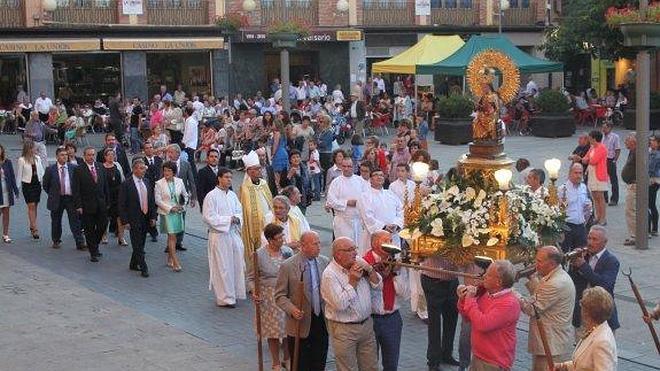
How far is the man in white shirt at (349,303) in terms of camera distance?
26.4 ft

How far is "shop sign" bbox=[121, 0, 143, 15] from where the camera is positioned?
1513 inches

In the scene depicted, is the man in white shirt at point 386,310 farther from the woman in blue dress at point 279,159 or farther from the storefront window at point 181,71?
the storefront window at point 181,71

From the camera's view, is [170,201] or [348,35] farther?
[348,35]

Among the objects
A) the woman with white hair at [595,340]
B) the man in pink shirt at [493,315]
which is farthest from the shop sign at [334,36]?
the woman with white hair at [595,340]

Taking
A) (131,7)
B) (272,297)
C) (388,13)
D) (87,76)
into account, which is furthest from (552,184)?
(388,13)

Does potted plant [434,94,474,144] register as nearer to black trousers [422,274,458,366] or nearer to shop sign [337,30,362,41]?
shop sign [337,30,362,41]

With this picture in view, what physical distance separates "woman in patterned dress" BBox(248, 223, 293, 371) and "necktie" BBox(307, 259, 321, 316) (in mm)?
905

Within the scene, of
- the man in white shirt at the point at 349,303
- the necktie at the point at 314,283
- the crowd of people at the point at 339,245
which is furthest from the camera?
the necktie at the point at 314,283

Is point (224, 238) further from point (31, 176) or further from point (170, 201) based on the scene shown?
point (31, 176)

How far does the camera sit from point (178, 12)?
132ft

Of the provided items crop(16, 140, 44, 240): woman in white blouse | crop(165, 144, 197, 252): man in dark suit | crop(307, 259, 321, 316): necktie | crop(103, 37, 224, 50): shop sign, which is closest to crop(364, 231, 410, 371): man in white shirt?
crop(307, 259, 321, 316): necktie

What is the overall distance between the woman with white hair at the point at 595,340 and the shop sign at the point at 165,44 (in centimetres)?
3270

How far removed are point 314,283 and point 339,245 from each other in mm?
788

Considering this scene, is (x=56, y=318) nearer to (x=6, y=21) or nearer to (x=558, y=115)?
(x=558, y=115)
